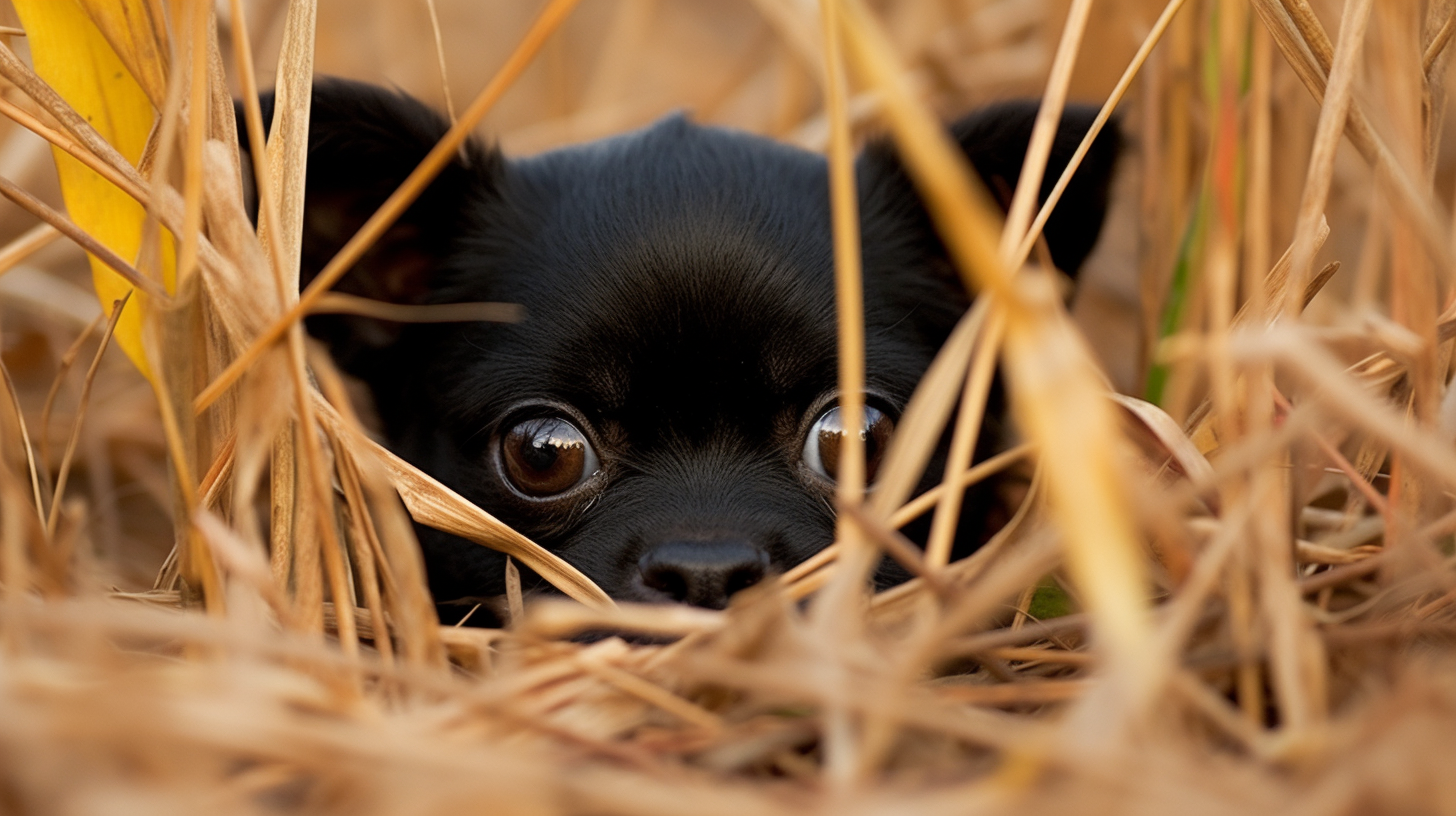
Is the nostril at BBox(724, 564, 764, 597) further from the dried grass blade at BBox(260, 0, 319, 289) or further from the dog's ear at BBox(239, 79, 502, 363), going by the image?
the dog's ear at BBox(239, 79, 502, 363)

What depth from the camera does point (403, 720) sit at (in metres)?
1.00

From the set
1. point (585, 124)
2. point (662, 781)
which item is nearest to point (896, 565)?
point (662, 781)

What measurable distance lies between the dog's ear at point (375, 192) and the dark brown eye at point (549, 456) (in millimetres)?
441

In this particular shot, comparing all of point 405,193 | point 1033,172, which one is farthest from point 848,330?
point 405,193

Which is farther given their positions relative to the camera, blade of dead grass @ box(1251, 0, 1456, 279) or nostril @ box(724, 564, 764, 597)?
nostril @ box(724, 564, 764, 597)

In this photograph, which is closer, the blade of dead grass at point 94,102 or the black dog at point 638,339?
the blade of dead grass at point 94,102

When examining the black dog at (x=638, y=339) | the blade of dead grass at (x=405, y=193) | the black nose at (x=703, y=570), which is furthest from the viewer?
the black dog at (x=638, y=339)

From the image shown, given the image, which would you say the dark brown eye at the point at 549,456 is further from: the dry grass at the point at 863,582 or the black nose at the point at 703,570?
the dry grass at the point at 863,582

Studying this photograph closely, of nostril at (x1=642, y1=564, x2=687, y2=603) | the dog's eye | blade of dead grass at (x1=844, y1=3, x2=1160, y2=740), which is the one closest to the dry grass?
blade of dead grass at (x1=844, y1=3, x2=1160, y2=740)

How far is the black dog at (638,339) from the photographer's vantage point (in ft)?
6.10

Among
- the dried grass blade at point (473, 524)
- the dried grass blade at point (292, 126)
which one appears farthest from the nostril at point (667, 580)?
the dried grass blade at point (292, 126)

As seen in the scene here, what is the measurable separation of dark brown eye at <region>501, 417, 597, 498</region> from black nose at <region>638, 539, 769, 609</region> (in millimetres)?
250

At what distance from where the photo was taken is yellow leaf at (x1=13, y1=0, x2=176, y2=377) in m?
1.67

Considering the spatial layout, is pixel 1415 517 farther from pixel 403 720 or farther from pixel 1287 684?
pixel 403 720
